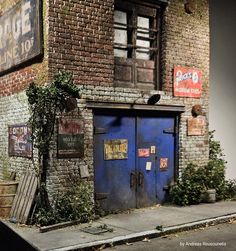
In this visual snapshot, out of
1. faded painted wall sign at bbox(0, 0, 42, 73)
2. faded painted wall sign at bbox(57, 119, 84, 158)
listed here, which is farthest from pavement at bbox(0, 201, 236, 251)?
faded painted wall sign at bbox(0, 0, 42, 73)

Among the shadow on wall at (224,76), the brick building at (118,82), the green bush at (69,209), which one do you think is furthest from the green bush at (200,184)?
the green bush at (69,209)

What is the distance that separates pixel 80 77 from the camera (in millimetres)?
9211

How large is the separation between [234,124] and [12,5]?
765cm

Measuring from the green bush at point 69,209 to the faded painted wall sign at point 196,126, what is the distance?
363 centimetres

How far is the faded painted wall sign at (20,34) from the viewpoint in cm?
912

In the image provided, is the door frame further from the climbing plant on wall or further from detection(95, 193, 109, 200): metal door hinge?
detection(95, 193, 109, 200): metal door hinge

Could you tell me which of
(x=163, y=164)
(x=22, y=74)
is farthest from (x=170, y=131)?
(x=22, y=74)

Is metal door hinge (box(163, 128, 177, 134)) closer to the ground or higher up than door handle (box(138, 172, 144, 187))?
higher up

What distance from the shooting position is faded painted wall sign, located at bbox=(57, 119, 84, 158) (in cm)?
888

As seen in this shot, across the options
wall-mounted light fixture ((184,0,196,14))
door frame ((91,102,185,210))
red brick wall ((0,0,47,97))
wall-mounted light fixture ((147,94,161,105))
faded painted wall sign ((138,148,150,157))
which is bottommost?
faded painted wall sign ((138,148,150,157))

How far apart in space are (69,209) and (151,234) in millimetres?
1812

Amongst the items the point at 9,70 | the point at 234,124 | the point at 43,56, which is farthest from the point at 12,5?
the point at 234,124

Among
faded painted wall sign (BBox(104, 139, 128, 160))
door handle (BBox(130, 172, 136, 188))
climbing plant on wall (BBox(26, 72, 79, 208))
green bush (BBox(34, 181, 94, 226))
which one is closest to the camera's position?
green bush (BBox(34, 181, 94, 226))

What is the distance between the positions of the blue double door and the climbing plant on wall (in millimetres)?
996
